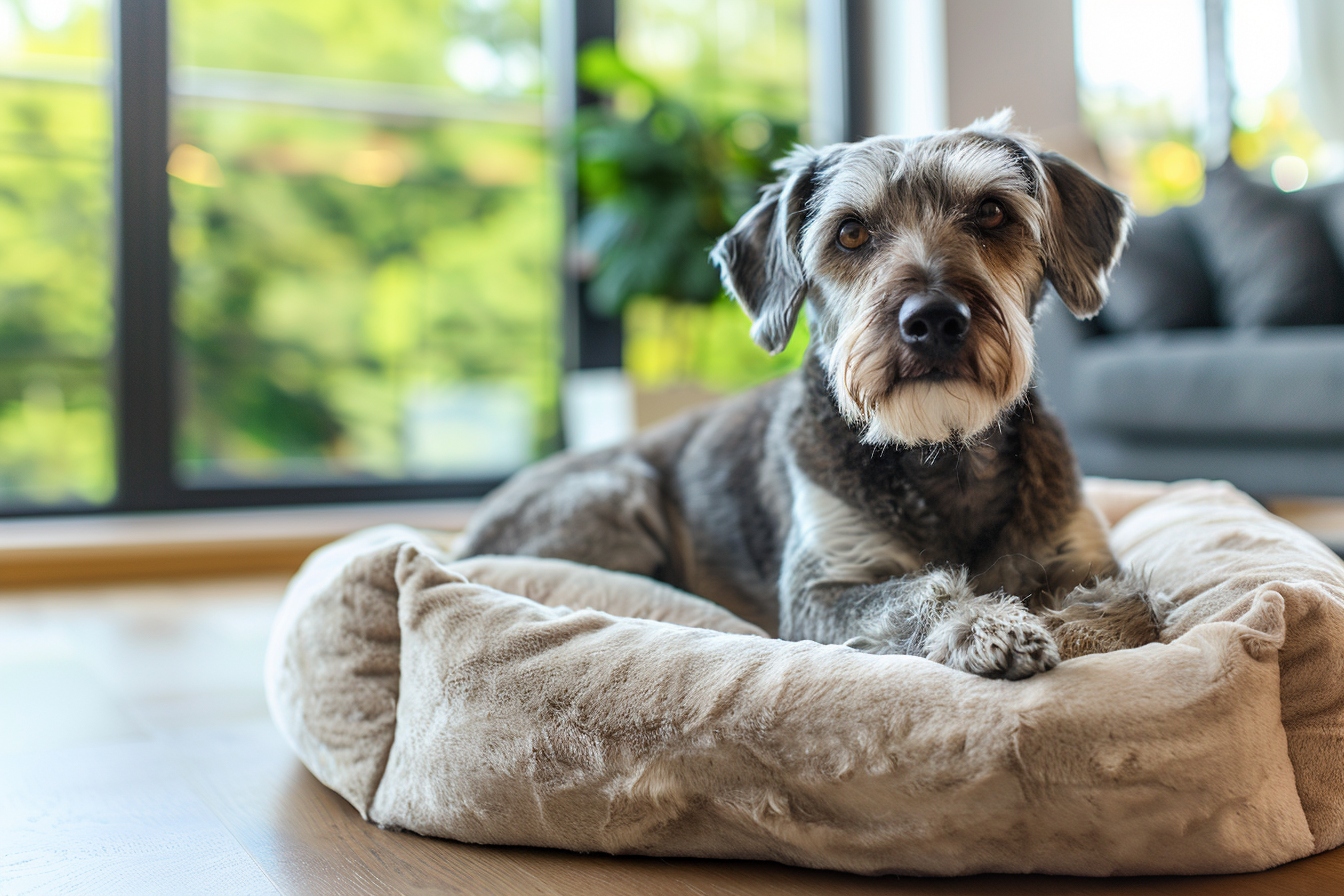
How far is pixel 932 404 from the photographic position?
64.9 inches

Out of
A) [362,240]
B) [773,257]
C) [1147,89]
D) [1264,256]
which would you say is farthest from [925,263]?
[1147,89]

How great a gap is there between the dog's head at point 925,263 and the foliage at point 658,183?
10.8 feet

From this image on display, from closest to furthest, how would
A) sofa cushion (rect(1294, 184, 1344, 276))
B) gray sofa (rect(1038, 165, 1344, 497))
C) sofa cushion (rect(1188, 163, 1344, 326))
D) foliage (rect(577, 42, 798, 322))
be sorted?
gray sofa (rect(1038, 165, 1344, 497))
sofa cushion (rect(1188, 163, 1344, 326))
sofa cushion (rect(1294, 184, 1344, 276))
foliage (rect(577, 42, 798, 322))

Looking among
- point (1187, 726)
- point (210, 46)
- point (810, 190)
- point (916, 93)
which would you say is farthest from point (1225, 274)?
point (210, 46)

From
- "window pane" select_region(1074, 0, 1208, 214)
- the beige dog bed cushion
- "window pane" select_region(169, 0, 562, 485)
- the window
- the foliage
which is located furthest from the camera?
the window

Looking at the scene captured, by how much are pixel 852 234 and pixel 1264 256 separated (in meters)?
3.35

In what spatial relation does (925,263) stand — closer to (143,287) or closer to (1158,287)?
(1158,287)

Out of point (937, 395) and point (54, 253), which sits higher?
point (54, 253)

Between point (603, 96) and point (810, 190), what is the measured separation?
4515 millimetres

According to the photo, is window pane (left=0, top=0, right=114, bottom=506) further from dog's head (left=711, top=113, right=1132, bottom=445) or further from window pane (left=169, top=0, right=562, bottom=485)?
dog's head (left=711, top=113, right=1132, bottom=445)

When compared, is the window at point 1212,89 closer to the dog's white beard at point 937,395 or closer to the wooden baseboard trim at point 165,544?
the wooden baseboard trim at point 165,544

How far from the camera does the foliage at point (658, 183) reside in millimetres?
5430

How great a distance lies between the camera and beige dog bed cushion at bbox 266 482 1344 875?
51.8 inches

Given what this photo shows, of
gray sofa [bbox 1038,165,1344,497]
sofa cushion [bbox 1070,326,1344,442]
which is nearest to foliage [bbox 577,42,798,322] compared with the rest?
gray sofa [bbox 1038,165,1344,497]
